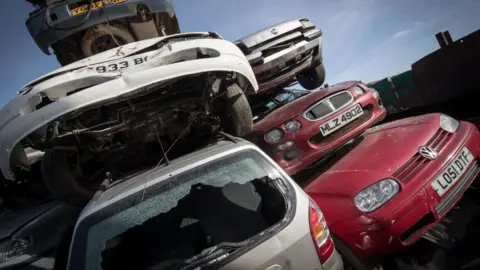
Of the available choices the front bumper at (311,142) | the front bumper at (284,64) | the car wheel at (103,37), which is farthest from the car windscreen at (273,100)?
the car wheel at (103,37)

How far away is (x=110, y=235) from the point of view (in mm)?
1892

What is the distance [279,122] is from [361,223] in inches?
67.4

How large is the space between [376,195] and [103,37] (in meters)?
3.30

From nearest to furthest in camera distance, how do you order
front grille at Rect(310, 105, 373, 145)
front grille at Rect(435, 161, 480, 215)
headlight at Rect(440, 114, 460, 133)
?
front grille at Rect(435, 161, 480, 215) → headlight at Rect(440, 114, 460, 133) → front grille at Rect(310, 105, 373, 145)

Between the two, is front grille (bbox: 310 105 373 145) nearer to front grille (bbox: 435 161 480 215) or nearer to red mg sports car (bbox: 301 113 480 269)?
red mg sports car (bbox: 301 113 480 269)

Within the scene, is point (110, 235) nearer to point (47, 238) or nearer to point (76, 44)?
point (47, 238)

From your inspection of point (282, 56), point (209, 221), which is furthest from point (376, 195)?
point (282, 56)

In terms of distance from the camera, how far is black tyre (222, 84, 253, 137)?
293 cm

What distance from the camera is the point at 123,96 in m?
2.32

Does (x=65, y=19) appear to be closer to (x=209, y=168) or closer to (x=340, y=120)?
(x=209, y=168)

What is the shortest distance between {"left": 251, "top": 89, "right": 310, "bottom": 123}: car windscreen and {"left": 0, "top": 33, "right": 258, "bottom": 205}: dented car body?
5.58 feet

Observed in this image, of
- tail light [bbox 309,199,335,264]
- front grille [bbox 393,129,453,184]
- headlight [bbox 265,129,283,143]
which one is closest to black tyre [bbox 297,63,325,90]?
headlight [bbox 265,129,283,143]

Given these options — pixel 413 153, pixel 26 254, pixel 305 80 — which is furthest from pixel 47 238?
pixel 305 80

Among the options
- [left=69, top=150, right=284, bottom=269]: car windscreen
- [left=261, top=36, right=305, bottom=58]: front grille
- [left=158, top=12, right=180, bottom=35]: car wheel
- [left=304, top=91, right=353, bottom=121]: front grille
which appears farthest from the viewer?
[left=261, top=36, right=305, bottom=58]: front grille
